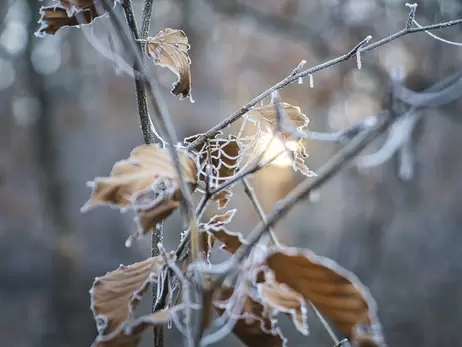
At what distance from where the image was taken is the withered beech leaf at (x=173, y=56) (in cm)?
42

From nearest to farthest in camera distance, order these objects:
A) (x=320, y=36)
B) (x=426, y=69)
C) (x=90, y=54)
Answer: (x=426, y=69), (x=320, y=36), (x=90, y=54)

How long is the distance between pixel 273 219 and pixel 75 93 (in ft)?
10.2

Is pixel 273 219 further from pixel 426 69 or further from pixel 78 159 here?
pixel 78 159

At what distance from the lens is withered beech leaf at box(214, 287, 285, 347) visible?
0.32 meters

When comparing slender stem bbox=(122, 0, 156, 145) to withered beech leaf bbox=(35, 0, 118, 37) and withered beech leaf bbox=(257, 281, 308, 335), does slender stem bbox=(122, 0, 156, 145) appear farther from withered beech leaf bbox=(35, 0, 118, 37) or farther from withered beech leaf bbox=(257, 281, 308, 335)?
withered beech leaf bbox=(257, 281, 308, 335)

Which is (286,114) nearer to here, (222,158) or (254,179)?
(222,158)

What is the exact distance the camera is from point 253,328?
325 mm

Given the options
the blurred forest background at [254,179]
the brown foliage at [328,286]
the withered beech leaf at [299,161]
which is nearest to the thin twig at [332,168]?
the brown foliage at [328,286]

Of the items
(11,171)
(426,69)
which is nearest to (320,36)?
(426,69)

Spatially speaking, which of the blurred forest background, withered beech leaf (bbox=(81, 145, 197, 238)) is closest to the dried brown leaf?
withered beech leaf (bbox=(81, 145, 197, 238))

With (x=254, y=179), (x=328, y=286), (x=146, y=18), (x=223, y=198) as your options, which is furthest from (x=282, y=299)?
(x=254, y=179)

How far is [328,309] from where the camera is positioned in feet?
0.90

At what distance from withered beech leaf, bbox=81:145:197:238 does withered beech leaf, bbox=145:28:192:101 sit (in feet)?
0.38

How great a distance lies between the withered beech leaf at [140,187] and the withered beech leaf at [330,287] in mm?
72
